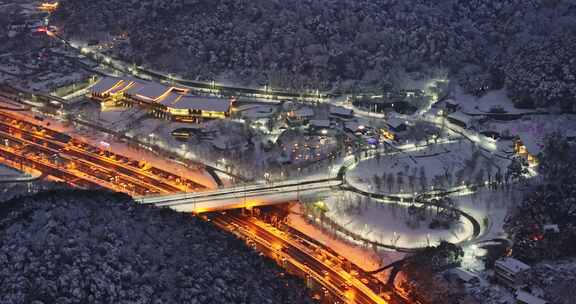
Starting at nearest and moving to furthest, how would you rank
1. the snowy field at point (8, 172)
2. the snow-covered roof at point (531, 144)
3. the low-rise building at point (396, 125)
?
1. the snowy field at point (8, 172)
2. the snow-covered roof at point (531, 144)
3. the low-rise building at point (396, 125)

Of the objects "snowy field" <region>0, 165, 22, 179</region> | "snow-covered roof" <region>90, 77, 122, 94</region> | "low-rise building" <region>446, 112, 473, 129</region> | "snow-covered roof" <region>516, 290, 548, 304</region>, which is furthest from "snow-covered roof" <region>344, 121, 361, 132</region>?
"snowy field" <region>0, 165, 22, 179</region>

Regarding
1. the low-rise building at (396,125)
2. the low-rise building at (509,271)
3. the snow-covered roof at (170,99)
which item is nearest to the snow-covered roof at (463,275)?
the low-rise building at (509,271)

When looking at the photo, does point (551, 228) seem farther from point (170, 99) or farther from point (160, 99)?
point (160, 99)

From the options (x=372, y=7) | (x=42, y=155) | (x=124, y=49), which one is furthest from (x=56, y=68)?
(x=372, y=7)

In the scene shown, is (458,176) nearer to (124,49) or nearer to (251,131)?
(251,131)

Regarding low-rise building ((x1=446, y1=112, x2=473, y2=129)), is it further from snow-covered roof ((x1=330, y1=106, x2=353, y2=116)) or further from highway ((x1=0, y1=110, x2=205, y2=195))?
highway ((x1=0, y1=110, x2=205, y2=195))

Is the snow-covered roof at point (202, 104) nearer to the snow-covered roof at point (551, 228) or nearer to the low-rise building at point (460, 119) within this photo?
the low-rise building at point (460, 119)

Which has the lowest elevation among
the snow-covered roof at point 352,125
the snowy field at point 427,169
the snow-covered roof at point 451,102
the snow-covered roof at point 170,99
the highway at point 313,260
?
the highway at point 313,260
